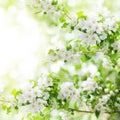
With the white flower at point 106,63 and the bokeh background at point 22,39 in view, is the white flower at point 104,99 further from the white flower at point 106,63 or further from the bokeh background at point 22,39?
the bokeh background at point 22,39

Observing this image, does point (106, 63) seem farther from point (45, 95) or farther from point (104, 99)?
point (45, 95)

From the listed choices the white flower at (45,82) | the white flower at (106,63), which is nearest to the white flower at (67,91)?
the white flower at (45,82)

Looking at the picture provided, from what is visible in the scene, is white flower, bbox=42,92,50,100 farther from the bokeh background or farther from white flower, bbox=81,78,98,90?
the bokeh background

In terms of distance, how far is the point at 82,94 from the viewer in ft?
9.36

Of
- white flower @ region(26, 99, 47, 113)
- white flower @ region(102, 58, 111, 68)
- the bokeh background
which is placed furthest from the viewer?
the bokeh background

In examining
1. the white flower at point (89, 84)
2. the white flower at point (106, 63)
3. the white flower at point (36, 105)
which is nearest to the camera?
the white flower at point (36, 105)

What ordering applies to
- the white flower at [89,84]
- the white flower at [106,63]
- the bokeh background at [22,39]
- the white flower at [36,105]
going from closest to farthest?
the white flower at [36,105]
the white flower at [89,84]
the white flower at [106,63]
the bokeh background at [22,39]

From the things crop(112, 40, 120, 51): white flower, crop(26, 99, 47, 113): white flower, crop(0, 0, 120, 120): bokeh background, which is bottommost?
crop(26, 99, 47, 113): white flower

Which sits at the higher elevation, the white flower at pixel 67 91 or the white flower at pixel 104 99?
the white flower at pixel 67 91

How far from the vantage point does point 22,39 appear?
18.2 ft

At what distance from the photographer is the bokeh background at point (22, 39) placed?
16.5 ft

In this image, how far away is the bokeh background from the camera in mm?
5033

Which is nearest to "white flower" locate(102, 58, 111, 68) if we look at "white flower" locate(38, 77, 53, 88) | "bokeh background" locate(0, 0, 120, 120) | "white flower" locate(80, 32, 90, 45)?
"white flower" locate(80, 32, 90, 45)

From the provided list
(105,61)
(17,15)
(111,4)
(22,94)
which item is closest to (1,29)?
(17,15)
